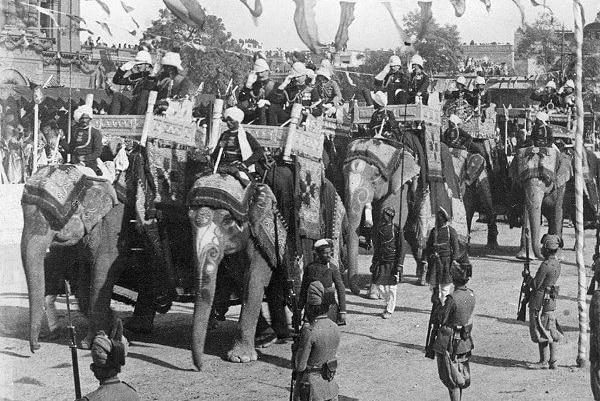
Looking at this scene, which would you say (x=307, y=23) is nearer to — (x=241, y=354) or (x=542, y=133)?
(x=241, y=354)

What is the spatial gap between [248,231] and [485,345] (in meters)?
3.05

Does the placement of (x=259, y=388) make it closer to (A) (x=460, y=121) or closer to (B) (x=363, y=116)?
(B) (x=363, y=116)

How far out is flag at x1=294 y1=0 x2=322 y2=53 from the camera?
47.1ft

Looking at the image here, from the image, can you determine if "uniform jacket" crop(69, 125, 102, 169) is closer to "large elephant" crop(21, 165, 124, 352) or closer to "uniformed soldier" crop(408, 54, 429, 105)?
"large elephant" crop(21, 165, 124, 352)

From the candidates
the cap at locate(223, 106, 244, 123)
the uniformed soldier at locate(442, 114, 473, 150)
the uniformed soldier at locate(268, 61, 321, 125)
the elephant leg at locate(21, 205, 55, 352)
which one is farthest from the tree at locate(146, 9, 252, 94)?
the elephant leg at locate(21, 205, 55, 352)

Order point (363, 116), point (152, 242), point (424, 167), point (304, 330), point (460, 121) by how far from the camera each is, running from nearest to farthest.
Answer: point (304, 330)
point (152, 242)
point (424, 167)
point (363, 116)
point (460, 121)

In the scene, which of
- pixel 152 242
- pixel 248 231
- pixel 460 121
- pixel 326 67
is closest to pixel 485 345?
pixel 248 231

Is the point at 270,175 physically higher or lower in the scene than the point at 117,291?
higher

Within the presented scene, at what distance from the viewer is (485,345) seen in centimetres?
1334

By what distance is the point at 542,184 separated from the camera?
66.8ft

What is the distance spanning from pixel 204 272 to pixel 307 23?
4.00 metres

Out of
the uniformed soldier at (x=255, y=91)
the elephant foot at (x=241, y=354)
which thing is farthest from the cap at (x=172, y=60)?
the elephant foot at (x=241, y=354)

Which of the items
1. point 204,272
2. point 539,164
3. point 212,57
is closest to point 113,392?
point 204,272

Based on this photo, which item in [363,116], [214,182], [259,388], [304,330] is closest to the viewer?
[304,330]
